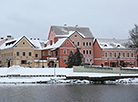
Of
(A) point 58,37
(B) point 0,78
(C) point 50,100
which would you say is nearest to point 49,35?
(A) point 58,37

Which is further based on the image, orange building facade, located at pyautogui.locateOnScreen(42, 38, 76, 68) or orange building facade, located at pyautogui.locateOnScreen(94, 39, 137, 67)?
orange building facade, located at pyautogui.locateOnScreen(94, 39, 137, 67)

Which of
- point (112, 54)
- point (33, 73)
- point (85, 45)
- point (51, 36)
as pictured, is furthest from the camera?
point (51, 36)

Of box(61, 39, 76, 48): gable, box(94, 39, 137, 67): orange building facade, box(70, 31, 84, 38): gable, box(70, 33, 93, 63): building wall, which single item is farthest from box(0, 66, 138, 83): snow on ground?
box(94, 39, 137, 67): orange building facade

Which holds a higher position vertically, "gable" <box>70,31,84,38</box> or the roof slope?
the roof slope

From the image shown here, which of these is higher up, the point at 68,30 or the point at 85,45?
the point at 68,30

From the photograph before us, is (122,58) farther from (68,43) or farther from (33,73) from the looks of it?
(33,73)

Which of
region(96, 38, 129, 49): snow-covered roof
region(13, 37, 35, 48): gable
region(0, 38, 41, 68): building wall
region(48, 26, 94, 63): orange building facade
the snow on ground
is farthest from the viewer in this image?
region(96, 38, 129, 49): snow-covered roof

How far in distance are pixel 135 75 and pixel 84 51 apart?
25.3m

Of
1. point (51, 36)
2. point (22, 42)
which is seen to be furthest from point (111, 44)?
point (22, 42)

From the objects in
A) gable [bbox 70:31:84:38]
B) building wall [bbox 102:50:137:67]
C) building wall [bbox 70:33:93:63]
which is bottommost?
building wall [bbox 102:50:137:67]

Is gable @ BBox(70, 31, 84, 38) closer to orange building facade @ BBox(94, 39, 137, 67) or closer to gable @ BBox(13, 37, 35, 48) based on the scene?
orange building facade @ BBox(94, 39, 137, 67)

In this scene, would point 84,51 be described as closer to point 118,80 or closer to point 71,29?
point 71,29

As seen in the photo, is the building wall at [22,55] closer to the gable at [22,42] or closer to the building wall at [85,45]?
the gable at [22,42]

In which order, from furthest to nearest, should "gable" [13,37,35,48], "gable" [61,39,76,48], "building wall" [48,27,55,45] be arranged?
"building wall" [48,27,55,45]
"gable" [61,39,76,48]
"gable" [13,37,35,48]
